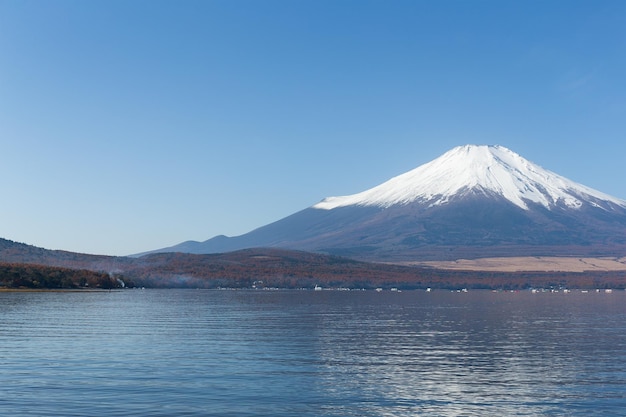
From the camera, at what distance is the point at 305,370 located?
140ft

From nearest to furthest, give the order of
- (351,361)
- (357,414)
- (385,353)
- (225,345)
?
(357,414) → (351,361) → (385,353) → (225,345)

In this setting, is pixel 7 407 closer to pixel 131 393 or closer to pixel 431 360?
pixel 131 393

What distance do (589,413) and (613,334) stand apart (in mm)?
38977

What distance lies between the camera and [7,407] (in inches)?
1246

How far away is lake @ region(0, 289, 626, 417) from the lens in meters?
32.6

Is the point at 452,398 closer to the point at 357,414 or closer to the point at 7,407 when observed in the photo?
the point at 357,414

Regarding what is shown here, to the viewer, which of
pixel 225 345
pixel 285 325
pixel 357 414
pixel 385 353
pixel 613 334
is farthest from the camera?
pixel 285 325

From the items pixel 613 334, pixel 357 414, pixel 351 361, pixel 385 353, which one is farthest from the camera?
pixel 613 334

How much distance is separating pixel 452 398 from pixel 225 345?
24.0m

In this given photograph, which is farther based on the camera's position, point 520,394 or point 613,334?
point 613,334

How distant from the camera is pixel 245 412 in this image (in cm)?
3128

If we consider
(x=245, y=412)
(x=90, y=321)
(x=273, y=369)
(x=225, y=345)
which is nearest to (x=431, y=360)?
(x=273, y=369)

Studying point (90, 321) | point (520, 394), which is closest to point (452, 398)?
point (520, 394)

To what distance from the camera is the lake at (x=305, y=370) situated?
32562mm
